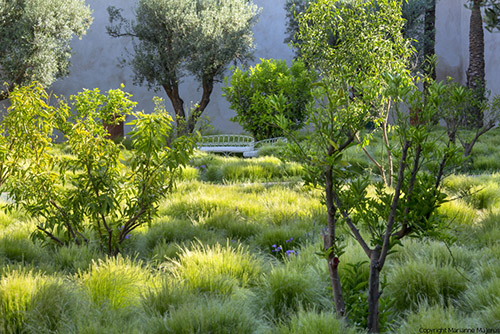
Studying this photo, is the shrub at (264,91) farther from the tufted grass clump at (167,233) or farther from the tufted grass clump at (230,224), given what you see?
the tufted grass clump at (167,233)

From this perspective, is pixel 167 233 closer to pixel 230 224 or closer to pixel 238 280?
pixel 230 224

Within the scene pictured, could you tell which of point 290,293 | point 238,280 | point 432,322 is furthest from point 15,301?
point 432,322

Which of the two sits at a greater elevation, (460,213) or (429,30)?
(429,30)

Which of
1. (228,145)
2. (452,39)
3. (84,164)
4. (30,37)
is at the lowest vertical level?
(84,164)

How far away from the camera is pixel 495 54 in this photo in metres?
13.2

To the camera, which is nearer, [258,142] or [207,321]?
[207,321]

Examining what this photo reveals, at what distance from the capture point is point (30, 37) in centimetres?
1062

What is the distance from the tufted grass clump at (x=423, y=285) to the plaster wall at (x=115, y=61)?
A: 12.7m

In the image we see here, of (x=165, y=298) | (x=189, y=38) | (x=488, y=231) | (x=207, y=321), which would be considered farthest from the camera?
(x=189, y=38)

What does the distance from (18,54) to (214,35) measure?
4.89 m

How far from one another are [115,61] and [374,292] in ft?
48.8

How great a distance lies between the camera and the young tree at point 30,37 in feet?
34.8

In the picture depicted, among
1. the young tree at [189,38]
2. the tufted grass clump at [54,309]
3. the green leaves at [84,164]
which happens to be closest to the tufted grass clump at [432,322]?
the tufted grass clump at [54,309]

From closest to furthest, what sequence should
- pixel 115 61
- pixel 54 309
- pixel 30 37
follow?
pixel 54 309 < pixel 30 37 < pixel 115 61
